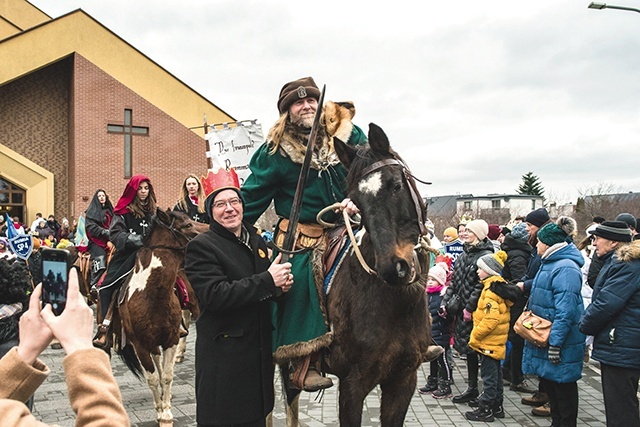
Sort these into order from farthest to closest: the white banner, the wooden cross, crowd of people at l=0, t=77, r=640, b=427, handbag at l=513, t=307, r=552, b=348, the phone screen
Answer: the wooden cross → the white banner → handbag at l=513, t=307, r=552, b=348 → the phone screen → crowd of people at l=0, t=77, r=640, b=427

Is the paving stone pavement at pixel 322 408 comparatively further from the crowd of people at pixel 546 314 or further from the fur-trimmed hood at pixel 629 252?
the fur-trimmed hood at pixel 629 252

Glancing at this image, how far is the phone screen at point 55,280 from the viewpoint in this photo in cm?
211

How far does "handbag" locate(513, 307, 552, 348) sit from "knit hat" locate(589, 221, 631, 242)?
1035 mm

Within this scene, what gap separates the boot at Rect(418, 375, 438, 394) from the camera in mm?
7871

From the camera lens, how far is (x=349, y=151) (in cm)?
407

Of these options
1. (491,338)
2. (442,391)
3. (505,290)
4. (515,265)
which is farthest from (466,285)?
(442,391)

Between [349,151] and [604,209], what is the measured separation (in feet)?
107

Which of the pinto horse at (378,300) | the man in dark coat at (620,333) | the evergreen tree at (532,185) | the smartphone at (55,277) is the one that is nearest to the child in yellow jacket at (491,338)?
the man in dark coat at (620,333)

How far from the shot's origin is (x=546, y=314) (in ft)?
19.5

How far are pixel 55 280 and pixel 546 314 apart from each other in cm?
509

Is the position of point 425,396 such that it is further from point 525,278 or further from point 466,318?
point 525,278

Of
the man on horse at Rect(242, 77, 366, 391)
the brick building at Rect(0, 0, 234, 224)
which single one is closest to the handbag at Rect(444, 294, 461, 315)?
the man on horse at Rect(242, 77, 366, 391)

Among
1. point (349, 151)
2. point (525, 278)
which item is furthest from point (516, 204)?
point (349, 151)

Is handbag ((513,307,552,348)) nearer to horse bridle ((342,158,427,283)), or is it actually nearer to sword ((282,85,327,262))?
horse bridle ((342,158,427,283))
